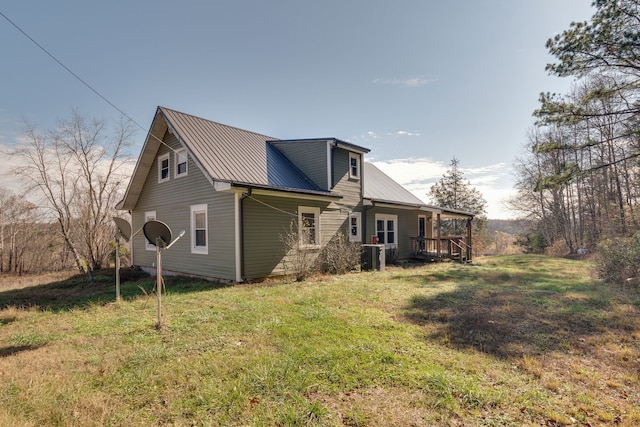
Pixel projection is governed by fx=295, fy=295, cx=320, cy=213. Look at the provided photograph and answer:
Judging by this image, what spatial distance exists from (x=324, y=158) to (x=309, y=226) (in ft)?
9.65

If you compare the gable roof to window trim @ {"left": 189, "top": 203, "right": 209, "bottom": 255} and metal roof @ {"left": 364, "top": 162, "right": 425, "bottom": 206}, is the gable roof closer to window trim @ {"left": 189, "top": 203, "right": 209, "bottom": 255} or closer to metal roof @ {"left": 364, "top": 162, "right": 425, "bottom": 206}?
window trim @ {"left": 189, "top": 203, "right": 209, "bottom": 255}

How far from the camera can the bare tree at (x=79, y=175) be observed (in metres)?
15.0

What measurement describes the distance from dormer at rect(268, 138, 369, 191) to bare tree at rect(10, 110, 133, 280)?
10211mm

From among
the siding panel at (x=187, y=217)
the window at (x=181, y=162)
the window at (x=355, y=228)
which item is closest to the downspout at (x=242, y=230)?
the siding panel at (x=187, y=217)

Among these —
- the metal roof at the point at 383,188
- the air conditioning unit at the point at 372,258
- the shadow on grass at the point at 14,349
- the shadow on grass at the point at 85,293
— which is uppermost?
the metal roof at the point at 383,188

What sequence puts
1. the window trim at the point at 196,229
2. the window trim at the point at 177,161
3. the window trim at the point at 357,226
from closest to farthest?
the window trim at the point at 196,229, the window trim at the point at 177,161, the window trim at the point at 357,226

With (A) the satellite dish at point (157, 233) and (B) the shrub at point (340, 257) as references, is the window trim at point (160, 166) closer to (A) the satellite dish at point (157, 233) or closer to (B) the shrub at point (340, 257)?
(B) the shrub at point (340, 257)

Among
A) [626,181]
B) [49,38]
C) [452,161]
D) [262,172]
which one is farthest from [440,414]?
[452,161]

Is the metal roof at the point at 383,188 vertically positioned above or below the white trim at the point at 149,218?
above

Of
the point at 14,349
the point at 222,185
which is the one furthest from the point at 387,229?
the point at 14,349

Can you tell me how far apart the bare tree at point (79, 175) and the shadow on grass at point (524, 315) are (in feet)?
51.7

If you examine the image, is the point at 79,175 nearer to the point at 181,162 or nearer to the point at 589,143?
the point at 181,162

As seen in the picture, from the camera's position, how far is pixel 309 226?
11406 millimetres

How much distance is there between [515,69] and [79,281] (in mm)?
18886
